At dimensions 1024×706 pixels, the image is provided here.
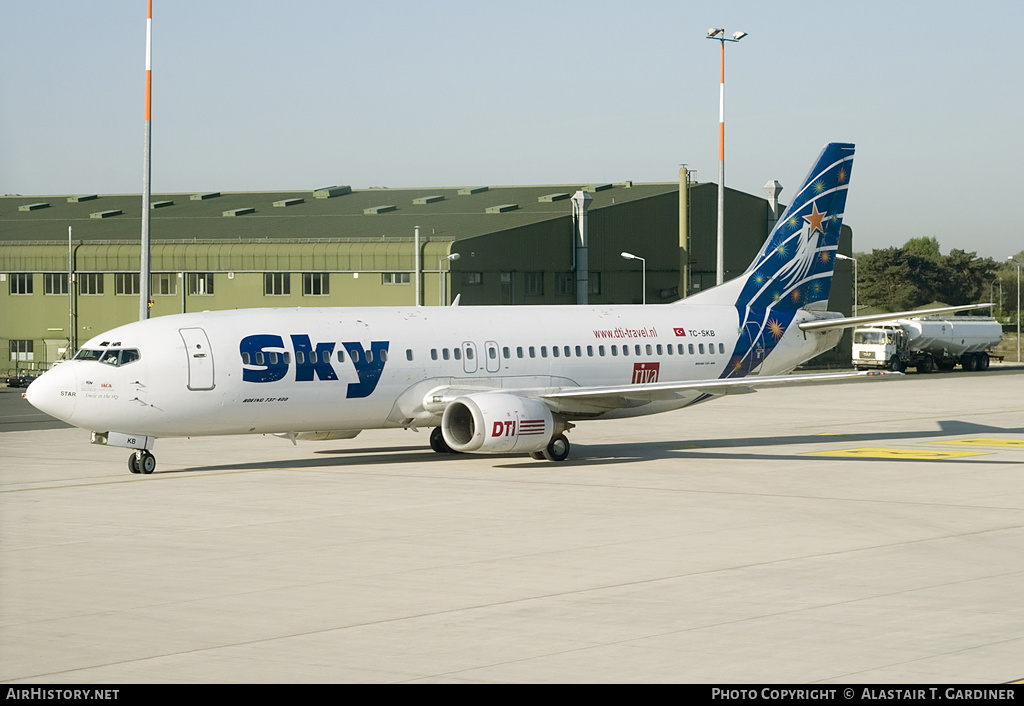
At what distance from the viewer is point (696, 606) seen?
17109 mm

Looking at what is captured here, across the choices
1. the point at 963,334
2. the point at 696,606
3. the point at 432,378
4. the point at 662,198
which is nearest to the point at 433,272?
the point at 662,198

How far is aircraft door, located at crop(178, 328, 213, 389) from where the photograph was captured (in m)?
31.7

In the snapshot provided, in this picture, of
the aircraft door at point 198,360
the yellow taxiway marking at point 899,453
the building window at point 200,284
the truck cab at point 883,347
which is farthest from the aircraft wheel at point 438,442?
the truck cab at point 883,347

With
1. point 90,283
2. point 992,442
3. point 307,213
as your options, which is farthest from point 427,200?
point 992,442

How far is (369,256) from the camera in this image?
292 feet

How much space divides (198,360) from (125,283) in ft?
214

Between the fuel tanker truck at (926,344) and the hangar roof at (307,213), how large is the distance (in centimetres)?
1861

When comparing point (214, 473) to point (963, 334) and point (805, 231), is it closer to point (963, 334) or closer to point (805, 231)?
point (805, 231)

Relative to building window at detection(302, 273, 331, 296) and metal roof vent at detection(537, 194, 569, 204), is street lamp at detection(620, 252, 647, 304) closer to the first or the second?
metal roof vent at detection(537, 194, 569, 204)

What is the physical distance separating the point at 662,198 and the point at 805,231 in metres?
54.8

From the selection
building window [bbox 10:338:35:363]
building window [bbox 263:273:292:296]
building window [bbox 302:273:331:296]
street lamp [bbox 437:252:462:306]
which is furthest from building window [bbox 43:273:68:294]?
street lamp [bbox 437:252:462:306]

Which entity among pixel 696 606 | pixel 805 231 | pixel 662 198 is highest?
pixel 662 198

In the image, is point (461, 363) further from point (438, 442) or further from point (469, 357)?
point (438, 442)

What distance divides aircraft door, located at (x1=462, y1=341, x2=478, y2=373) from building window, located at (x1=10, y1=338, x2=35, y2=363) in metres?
67.3
